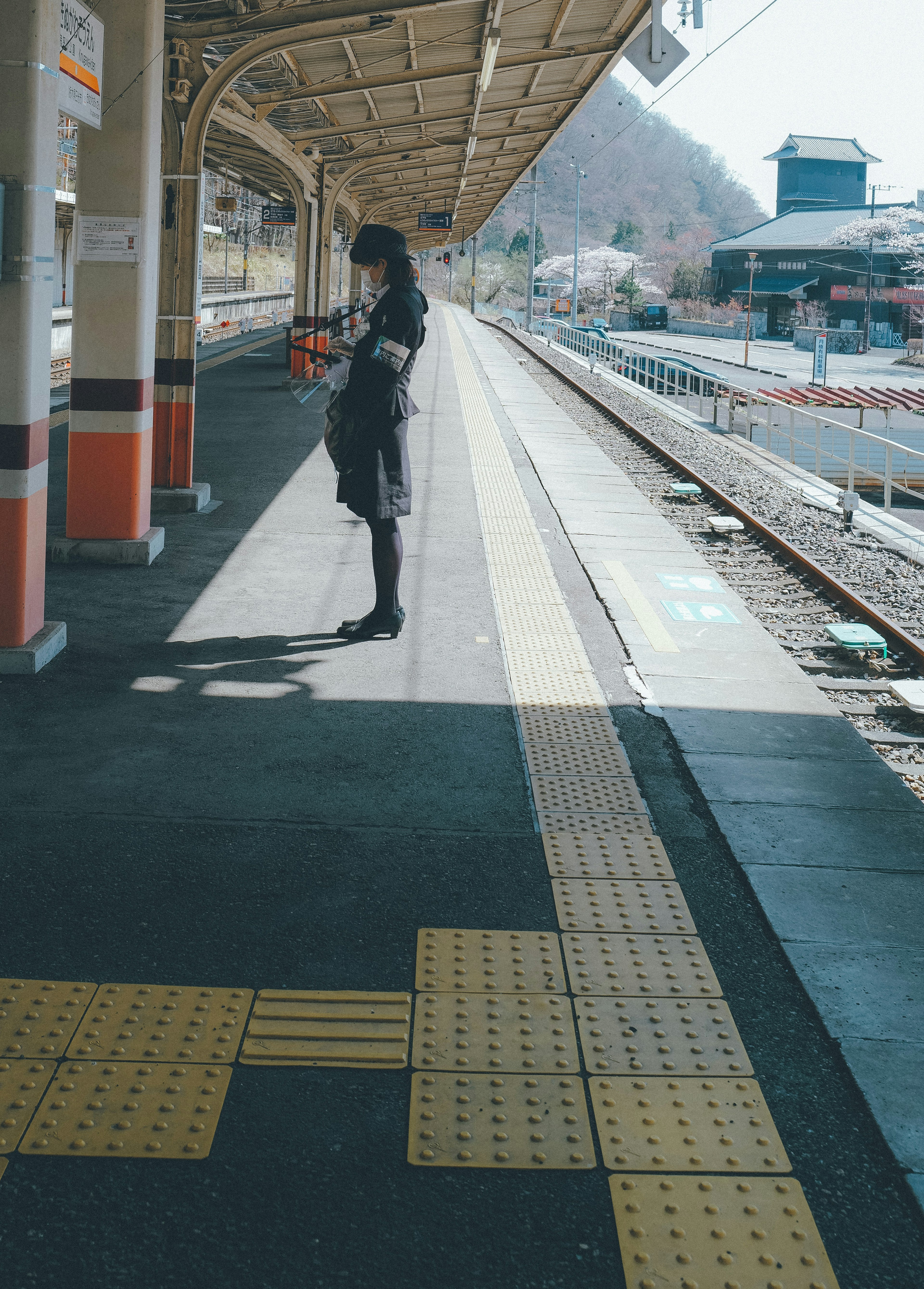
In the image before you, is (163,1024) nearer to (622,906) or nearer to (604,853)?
(622,906)

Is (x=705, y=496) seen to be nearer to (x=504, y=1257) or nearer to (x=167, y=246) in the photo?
(x=167, y=246)

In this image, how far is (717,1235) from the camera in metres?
2.16

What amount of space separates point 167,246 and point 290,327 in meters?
11.3

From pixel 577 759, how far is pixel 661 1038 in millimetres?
1751

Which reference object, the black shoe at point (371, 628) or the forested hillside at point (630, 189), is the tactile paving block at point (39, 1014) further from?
the forested hillside at point (630, 189)

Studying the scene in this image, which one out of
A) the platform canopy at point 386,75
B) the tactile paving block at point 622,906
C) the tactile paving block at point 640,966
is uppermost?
the platform canopy at point 386,75

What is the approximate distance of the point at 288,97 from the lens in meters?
12.1

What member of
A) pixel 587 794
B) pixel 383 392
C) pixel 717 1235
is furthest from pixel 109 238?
pixel 717 1235

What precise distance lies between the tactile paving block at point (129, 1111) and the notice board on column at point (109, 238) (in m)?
5.27

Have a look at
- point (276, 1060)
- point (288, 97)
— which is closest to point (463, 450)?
point (288, 97)

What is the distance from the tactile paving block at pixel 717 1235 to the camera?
206cm

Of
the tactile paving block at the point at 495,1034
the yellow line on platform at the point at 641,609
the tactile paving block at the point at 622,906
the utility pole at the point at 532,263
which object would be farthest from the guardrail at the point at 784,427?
the tactile paving block at the point at 495,1034

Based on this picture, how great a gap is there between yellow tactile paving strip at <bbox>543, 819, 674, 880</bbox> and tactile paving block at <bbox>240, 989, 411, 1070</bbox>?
888mm

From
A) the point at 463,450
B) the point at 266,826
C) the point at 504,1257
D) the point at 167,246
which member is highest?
the point at 167,246
